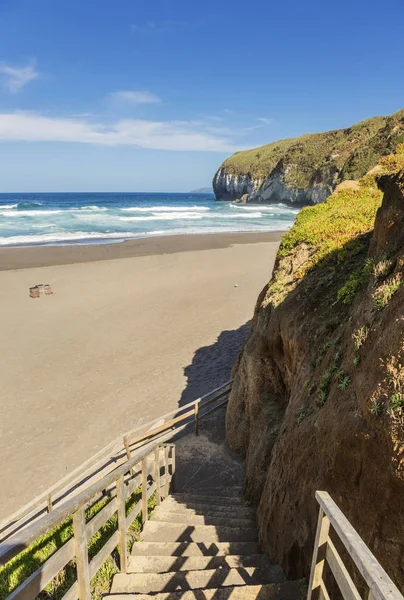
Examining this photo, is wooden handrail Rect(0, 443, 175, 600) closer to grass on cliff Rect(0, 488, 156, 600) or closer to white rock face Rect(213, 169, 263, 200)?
grass on cliff Rect(0, 488, 156, 600)

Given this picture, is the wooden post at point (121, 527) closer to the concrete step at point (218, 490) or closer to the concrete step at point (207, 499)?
the concrete step at point (207, 499)

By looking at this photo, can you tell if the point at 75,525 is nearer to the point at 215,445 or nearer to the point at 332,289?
the point at 332,289

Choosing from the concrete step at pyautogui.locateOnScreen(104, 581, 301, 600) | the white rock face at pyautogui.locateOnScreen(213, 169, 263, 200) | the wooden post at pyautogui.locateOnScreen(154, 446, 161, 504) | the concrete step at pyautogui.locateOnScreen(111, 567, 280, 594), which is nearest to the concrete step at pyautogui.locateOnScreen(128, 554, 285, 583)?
the concrete step at pyautogui.locateOnScreen(111, 567, 280, 594)

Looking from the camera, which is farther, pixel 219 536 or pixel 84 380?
pixel 84 380

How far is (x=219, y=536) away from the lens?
17.3ft

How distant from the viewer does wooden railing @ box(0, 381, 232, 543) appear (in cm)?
→ 708

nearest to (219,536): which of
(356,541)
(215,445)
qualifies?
(356,541)

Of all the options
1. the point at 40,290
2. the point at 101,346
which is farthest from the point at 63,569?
the point at 40,290

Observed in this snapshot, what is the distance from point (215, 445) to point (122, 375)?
5808 millimetres

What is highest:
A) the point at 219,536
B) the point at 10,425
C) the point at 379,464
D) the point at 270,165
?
the point at 270,165

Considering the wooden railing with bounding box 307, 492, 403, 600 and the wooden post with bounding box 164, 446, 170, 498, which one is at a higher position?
the wooden railing with bounding box 307, 492, 403, 600

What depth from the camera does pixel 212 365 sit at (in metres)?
15.6

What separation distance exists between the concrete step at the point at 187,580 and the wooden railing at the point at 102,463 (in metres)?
1.66

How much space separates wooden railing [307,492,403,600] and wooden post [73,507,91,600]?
1772 millimetres
